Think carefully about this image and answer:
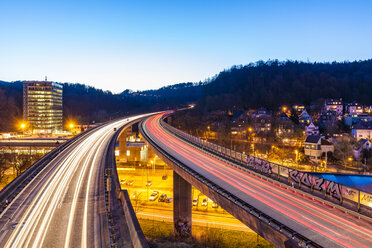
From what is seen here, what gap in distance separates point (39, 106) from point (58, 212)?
13239 cm

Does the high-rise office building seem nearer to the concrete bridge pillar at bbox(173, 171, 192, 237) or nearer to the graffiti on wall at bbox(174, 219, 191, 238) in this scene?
the concrete bridge pillar at bbox(173, 171, 192, 237)

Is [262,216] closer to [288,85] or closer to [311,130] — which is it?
[311,130]

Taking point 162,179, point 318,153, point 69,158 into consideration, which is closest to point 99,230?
point 69,158

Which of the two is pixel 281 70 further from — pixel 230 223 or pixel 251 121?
pixel 230 223

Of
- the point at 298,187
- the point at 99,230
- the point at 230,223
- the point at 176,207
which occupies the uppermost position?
the point at 298,187

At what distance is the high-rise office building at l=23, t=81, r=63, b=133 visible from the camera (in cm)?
12525

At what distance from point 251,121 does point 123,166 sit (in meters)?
59.8

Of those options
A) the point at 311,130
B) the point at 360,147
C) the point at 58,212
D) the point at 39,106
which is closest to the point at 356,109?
the point at 311,130

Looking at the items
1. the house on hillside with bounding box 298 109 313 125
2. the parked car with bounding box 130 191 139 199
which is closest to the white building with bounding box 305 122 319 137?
the house on hillside with bounding box 298 109 313 125

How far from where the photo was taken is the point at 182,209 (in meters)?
26.9

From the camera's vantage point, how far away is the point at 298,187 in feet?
53.1

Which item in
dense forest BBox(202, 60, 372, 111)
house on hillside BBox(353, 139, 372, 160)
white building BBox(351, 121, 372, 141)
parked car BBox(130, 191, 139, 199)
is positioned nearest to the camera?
parked car BBox(130, 191, 139, 199)

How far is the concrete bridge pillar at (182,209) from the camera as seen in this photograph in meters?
26.6

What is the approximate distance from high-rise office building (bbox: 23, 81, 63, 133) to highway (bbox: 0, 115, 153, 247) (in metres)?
116
